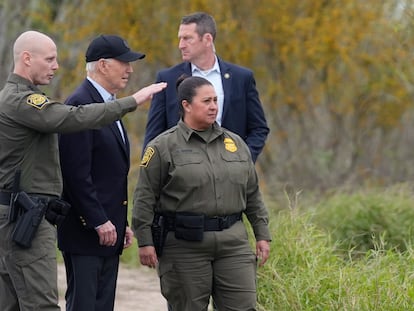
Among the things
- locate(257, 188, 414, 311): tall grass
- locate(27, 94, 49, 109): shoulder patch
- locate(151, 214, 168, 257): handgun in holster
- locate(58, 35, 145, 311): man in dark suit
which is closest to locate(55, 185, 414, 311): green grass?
locate(257, 188, 414, 311): tall grass

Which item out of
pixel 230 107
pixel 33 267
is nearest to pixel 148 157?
pixel 33 267

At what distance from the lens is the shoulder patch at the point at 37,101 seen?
5.33 metres

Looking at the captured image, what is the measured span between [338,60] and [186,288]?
30.8ft

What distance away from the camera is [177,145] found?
583 centimetres

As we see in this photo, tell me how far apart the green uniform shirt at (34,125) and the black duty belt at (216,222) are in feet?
2.34

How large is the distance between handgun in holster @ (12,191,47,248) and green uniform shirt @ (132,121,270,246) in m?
0.71

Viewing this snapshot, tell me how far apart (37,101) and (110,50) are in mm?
686

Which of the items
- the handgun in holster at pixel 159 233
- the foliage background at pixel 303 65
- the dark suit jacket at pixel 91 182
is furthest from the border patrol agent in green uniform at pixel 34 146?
the foliage background at pixel 303 65

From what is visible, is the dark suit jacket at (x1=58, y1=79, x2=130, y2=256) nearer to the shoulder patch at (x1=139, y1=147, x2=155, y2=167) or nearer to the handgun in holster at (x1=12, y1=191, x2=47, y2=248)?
the shoulder patch at (x1=139, y1=147, x2=155, y2=167)

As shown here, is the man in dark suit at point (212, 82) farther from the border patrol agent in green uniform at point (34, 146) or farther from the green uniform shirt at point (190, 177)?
the border patrol agent in green uniform at point (34, 146)

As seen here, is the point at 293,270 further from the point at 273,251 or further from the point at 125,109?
the point at 125,109

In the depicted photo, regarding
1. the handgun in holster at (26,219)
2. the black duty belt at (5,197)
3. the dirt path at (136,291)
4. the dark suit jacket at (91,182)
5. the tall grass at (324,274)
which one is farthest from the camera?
the dirt path at (136,291)

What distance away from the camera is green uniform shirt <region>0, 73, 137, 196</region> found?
534cm

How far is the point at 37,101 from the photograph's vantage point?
535 cm
